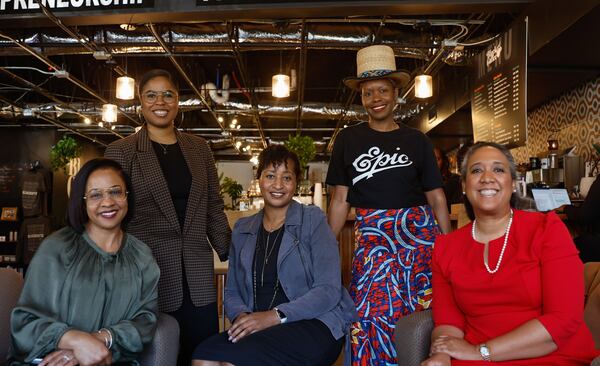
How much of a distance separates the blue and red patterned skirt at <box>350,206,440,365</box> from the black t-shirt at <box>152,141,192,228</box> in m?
0.81

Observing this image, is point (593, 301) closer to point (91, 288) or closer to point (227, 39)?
point (91, 288)

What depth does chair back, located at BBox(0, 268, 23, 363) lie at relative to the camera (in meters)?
2.13

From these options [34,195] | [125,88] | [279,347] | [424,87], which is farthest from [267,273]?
[34,195]

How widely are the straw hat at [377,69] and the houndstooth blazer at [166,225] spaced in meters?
0.91

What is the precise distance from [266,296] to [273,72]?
8.74 meters

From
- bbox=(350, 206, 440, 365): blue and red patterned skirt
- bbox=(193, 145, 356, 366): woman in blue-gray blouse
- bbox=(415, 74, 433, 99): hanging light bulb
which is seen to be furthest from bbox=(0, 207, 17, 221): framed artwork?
bbox=(350, 206, 440, 365): blue and red patterned skirt

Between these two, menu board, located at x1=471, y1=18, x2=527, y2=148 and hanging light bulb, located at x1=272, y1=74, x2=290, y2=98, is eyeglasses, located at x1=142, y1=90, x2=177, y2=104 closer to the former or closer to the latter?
menu board, located at x1=471, y1=18, x2=527, y2=148

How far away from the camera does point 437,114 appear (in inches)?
367

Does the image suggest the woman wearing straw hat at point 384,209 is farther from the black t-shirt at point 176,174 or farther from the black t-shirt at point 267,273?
the black t-shirt at point 176,174

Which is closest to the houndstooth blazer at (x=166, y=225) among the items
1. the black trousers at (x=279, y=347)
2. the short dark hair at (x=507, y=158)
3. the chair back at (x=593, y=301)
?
the black trousers at (x=279, y=347)

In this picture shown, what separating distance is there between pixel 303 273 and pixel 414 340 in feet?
1.75

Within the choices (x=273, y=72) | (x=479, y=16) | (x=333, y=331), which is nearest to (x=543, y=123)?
(x=479, y=16)

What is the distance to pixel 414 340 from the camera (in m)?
2.00

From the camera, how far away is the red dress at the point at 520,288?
170 cm
